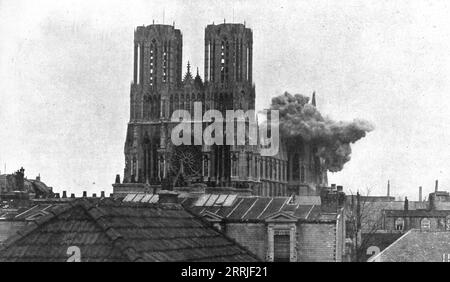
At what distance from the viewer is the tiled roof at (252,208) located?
41.8m

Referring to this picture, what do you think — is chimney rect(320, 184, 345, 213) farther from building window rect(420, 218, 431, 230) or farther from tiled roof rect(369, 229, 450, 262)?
building window rect(420, 218, 431, 230)

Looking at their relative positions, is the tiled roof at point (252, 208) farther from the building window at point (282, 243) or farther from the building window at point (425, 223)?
the building window at point (425, 223)

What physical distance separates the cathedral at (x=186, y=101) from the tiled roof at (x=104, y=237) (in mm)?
96973

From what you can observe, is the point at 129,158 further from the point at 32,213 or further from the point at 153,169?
the point at 32,213

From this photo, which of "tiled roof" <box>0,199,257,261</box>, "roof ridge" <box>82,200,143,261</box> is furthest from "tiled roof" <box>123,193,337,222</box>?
"roof ridge" <box>82,200,143,261</box>

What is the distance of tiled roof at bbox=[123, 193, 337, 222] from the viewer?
41844 millimetres

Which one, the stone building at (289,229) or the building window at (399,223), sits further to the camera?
the building window at (399,223)

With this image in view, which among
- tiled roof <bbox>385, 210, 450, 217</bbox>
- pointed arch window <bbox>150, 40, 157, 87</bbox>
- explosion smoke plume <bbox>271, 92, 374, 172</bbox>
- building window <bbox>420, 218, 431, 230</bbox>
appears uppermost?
pointed arch window <bbox>150, 40, 157, 87</bbox>

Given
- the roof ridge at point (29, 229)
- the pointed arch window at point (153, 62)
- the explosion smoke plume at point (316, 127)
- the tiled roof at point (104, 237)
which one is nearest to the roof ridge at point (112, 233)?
the tiled roof at point (104, 237)

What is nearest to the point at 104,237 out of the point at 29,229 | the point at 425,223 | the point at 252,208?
the point at 29,229

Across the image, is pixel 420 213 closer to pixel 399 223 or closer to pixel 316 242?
pixel 399 223

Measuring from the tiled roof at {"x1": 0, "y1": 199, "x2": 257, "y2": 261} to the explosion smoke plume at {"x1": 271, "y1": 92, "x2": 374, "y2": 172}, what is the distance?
356 feet

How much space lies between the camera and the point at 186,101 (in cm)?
13375

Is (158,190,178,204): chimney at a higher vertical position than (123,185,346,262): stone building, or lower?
higher
